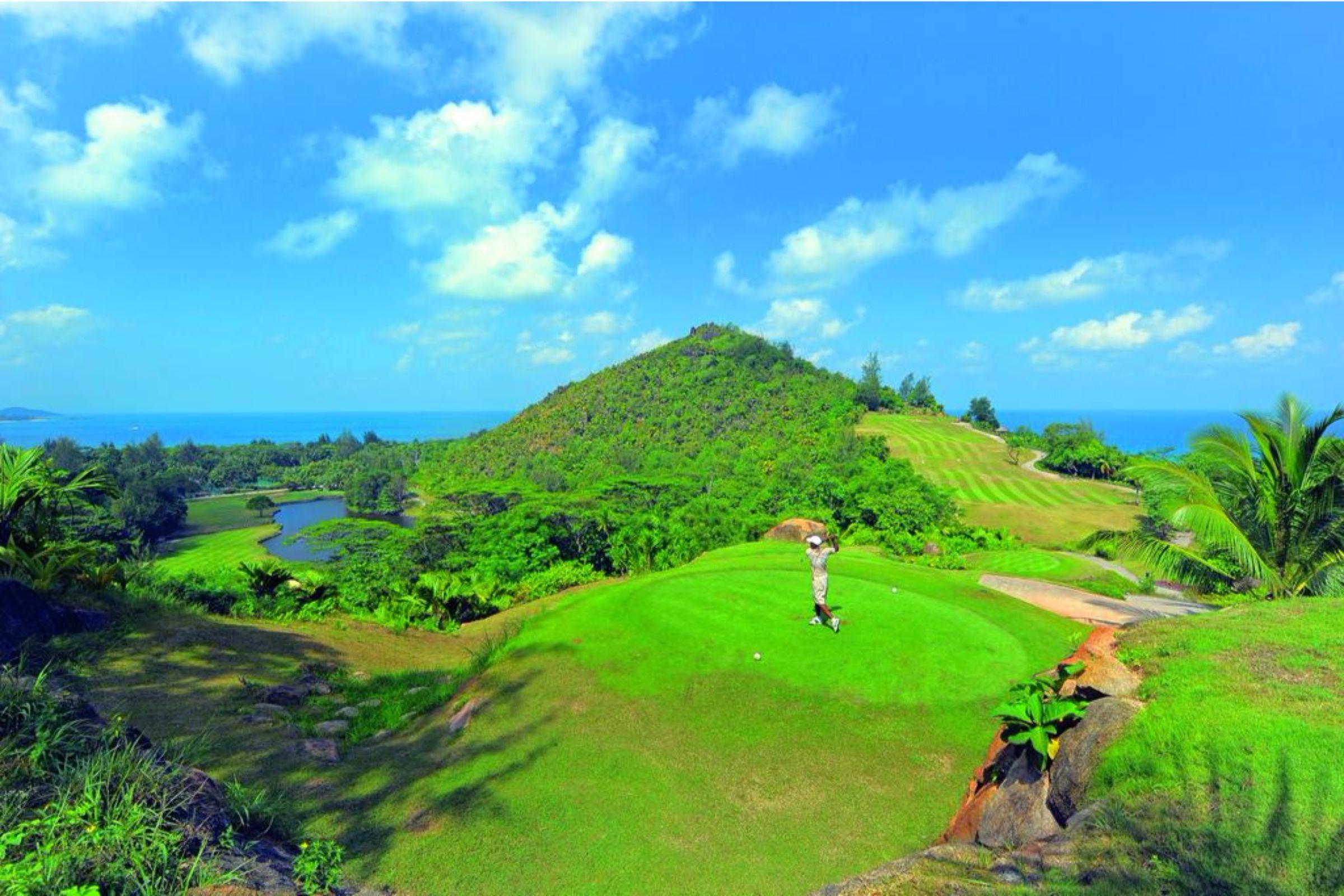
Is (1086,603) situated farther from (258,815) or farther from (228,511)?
Answer: (228,511)

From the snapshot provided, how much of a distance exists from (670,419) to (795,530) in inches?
2973

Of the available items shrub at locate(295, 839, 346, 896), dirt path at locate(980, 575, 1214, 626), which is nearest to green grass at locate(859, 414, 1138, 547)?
dirt path at locate(980, 575, 1214, 626)

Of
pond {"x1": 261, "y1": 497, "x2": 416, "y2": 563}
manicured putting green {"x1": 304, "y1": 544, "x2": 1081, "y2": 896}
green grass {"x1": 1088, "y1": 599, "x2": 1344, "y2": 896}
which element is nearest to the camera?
green grass {"x1": 1088, "y1": 599, "x2": 1344, "y2": 896}

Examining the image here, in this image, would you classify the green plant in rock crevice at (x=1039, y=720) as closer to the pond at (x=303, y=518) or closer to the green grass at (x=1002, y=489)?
the green grass at (x=1002, y=489)

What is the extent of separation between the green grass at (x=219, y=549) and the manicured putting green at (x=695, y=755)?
5896cm

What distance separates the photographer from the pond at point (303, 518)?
233 ft

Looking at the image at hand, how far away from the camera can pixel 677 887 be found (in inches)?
211

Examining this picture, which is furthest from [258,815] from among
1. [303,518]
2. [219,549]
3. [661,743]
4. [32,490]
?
[303,518]

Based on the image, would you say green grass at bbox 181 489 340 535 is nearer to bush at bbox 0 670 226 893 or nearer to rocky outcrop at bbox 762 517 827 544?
rocky outcrop at bbox 762 517 827 544

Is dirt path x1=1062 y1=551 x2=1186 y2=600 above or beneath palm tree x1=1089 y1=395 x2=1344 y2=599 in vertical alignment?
beneath

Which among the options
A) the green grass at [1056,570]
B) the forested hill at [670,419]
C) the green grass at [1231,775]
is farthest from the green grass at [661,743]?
→ the forested hill at [670,419]

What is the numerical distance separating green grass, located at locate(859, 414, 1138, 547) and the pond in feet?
213

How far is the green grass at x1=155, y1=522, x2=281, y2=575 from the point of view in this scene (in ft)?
195

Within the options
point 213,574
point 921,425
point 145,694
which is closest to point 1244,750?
point 145,694
